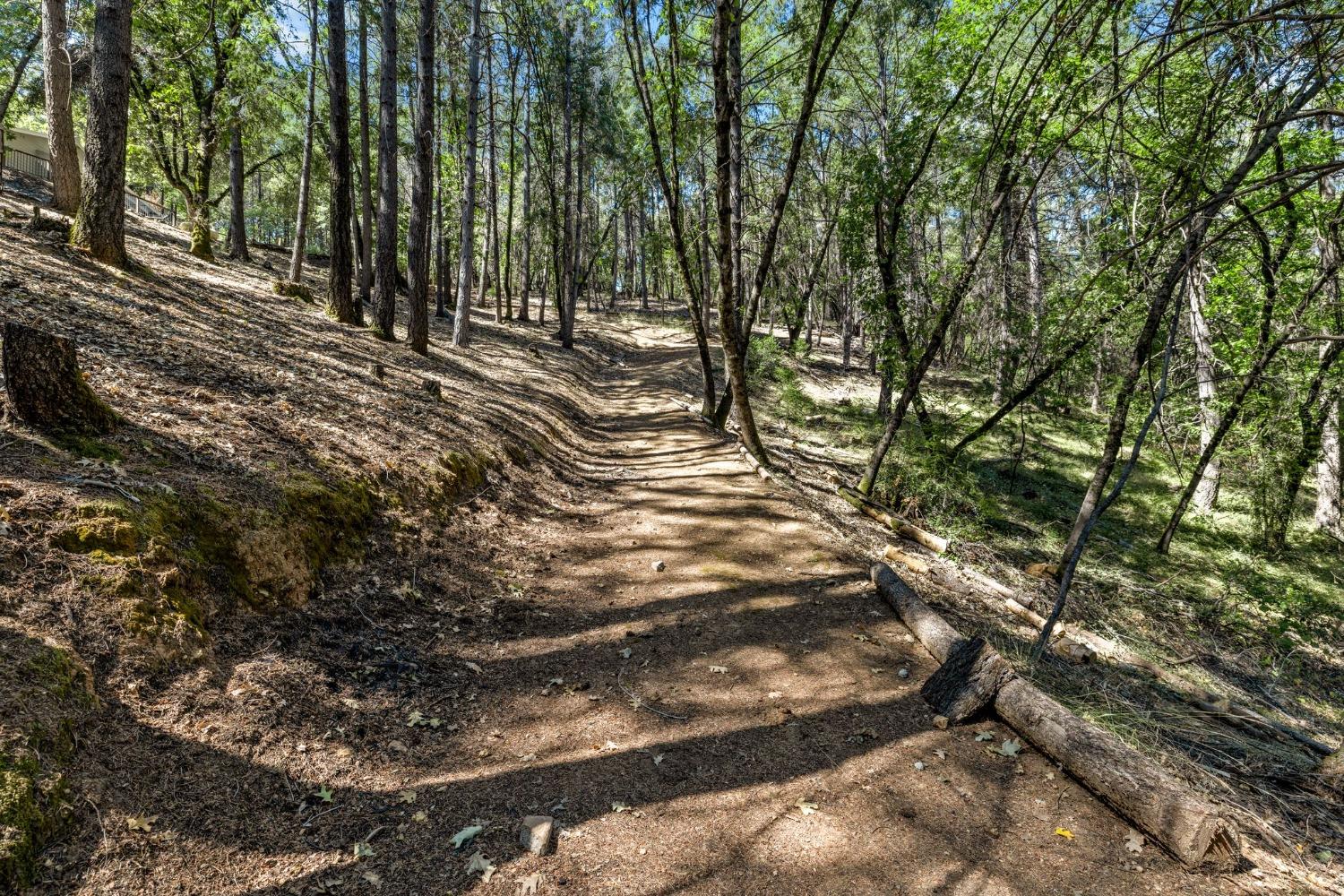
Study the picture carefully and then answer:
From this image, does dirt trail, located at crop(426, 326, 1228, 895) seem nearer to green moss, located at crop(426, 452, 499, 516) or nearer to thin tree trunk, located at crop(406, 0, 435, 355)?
green moss, located at crop(426, 452, 499, 516)

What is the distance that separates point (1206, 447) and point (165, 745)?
13.7 meters

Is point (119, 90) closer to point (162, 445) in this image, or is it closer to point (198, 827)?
point (162, 445)

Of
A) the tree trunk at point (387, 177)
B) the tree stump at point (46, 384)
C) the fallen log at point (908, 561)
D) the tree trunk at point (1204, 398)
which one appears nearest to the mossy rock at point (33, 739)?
the tree stump at point (46, 384)

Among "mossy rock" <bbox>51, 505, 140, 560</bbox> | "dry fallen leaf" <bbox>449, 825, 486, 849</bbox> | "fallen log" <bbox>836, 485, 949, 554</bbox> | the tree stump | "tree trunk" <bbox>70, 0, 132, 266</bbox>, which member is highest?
"tree trunk" <bbox>70, 0, 132, 266</bbox>

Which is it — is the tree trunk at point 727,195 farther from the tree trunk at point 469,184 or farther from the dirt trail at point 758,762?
the tree trunk at point 469,184

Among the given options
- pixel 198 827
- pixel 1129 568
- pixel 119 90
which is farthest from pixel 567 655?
pixel 1129 568

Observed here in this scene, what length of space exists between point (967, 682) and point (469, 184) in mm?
13894

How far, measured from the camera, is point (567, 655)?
4547 millimetres

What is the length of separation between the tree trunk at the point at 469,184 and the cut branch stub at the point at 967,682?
40.5 feet

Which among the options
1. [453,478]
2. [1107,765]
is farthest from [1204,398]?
[453,478]

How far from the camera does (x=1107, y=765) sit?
320 cm

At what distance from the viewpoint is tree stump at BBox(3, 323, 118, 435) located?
3451 mm

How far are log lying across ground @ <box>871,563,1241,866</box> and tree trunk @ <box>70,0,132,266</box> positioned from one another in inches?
382

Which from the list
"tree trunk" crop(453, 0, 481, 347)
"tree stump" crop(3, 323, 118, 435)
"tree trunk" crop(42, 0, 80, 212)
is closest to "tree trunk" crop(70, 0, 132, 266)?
"tree trunk" crop(42, 0, 80, 212)
